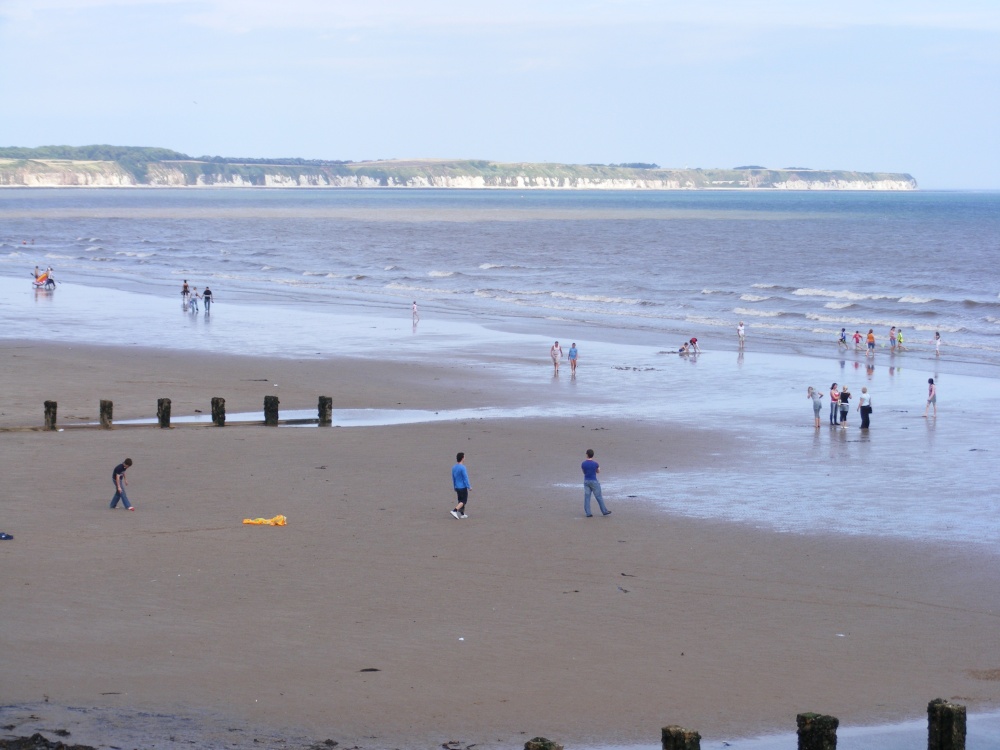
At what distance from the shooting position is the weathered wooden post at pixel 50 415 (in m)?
24.4

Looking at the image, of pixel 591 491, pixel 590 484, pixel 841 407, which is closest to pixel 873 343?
pixel 841 407

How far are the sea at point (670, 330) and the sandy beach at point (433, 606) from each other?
3.68 feet

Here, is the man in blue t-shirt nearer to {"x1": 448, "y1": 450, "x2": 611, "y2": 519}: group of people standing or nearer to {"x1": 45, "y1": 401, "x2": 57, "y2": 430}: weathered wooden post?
{"x1": 448, "y1": 450, "x2": 611, "y2": 519}: group of people standing

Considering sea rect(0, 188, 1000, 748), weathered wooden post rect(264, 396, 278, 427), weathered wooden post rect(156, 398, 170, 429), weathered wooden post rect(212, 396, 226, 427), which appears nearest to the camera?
sea rect(0, 188, 1000, 748)

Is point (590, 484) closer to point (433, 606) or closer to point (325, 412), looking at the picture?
point (433, 606)

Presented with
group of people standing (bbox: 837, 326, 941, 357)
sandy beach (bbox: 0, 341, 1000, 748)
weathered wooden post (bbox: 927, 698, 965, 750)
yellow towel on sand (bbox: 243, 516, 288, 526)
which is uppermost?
group of people standing (bbox: 837, 326, 941, 357)

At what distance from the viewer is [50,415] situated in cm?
2455

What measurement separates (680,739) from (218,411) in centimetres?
1801

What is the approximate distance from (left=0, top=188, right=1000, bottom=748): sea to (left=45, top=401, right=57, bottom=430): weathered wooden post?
14.6 ft

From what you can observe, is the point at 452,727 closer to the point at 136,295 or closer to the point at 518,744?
the point at 518,744

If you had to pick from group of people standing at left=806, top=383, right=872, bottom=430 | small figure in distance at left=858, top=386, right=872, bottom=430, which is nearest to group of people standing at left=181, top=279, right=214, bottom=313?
group of people standing at left=806, top=383, right=872, bottom=430

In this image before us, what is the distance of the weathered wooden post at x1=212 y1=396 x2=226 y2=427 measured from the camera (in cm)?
2537

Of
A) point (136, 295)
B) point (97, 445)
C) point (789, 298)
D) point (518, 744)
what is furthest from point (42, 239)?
point (518, 744)

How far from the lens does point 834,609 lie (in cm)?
1465
